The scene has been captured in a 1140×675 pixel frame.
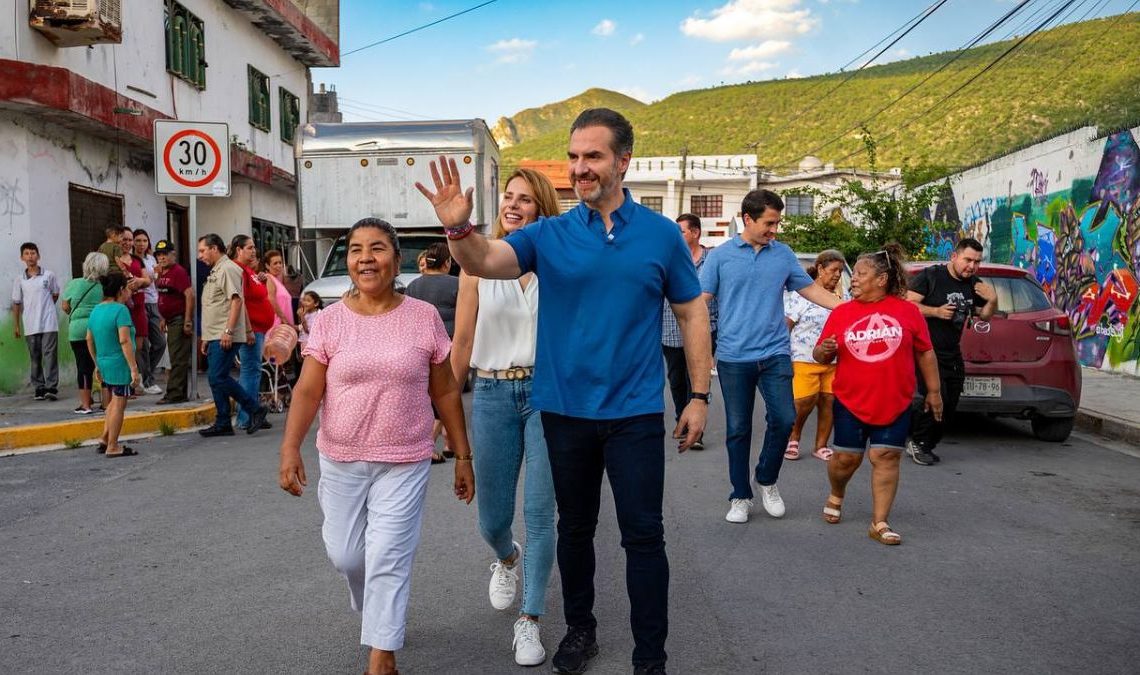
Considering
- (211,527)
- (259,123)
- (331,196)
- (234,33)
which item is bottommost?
(211,527)

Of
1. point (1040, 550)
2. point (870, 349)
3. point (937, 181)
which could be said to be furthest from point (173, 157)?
point (937, 181)

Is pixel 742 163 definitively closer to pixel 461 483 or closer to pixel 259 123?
pixel 259 123

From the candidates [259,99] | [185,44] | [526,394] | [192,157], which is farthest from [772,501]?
[259,99]

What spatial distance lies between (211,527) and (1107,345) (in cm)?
1276

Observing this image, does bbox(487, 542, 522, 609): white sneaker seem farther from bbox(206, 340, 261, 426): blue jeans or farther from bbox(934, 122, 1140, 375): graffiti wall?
bbox(934, 122, 1140, 375): graffiti wall

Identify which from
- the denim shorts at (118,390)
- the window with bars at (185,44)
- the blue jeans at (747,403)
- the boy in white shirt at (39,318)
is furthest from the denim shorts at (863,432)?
the window with bars at (185,44)

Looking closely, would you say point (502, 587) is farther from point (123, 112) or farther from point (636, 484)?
point (123, 112)

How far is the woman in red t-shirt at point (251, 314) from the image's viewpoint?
9.98 meters

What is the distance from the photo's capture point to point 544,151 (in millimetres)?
109688

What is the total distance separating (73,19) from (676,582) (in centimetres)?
1115

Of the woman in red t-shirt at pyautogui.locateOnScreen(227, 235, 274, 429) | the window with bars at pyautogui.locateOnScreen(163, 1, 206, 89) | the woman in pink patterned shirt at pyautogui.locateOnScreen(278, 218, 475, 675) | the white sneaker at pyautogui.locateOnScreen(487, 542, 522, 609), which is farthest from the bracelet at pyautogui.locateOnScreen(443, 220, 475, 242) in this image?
the window with bars at pyautogui.locateOnScreen(163, 1, 206, 89)

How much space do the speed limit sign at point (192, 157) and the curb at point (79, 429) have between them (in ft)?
8.14

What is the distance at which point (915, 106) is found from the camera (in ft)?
238

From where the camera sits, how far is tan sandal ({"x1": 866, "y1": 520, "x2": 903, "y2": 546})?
5.62 m
